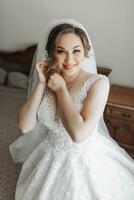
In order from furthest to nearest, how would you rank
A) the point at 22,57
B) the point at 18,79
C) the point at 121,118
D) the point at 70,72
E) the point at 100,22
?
1. the point at 22,57
2. the point at 18,79
3. the point at 100,22
4. the point at 121,118
5. the point at 70,72

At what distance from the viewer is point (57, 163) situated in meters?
1.34

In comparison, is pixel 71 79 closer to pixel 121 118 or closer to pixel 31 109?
pixel 31 109

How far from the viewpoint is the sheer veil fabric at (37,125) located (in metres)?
1.39

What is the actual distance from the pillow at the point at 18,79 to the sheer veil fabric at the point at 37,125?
1.05m

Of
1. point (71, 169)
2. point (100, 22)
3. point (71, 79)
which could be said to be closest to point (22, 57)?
point (100, 22)

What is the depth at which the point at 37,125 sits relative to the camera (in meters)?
1.66

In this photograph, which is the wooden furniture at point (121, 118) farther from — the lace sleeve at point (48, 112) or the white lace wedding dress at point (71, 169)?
the lace sleeve at point (48, 112)

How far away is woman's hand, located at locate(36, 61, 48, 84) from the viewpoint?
1313 mm

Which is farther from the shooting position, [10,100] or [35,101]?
[10,100]

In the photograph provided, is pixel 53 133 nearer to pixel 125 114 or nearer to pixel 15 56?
pixel 125 114

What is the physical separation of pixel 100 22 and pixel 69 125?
172 centimetres

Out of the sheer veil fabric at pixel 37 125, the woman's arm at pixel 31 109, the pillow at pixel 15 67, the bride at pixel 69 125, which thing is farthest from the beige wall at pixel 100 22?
the woman's arm at pixel 31 109

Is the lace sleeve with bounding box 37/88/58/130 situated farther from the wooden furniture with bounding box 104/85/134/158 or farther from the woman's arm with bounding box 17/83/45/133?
the wooden furniture with bounding box 104/85/134/158

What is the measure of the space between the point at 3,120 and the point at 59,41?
1.33 metres
